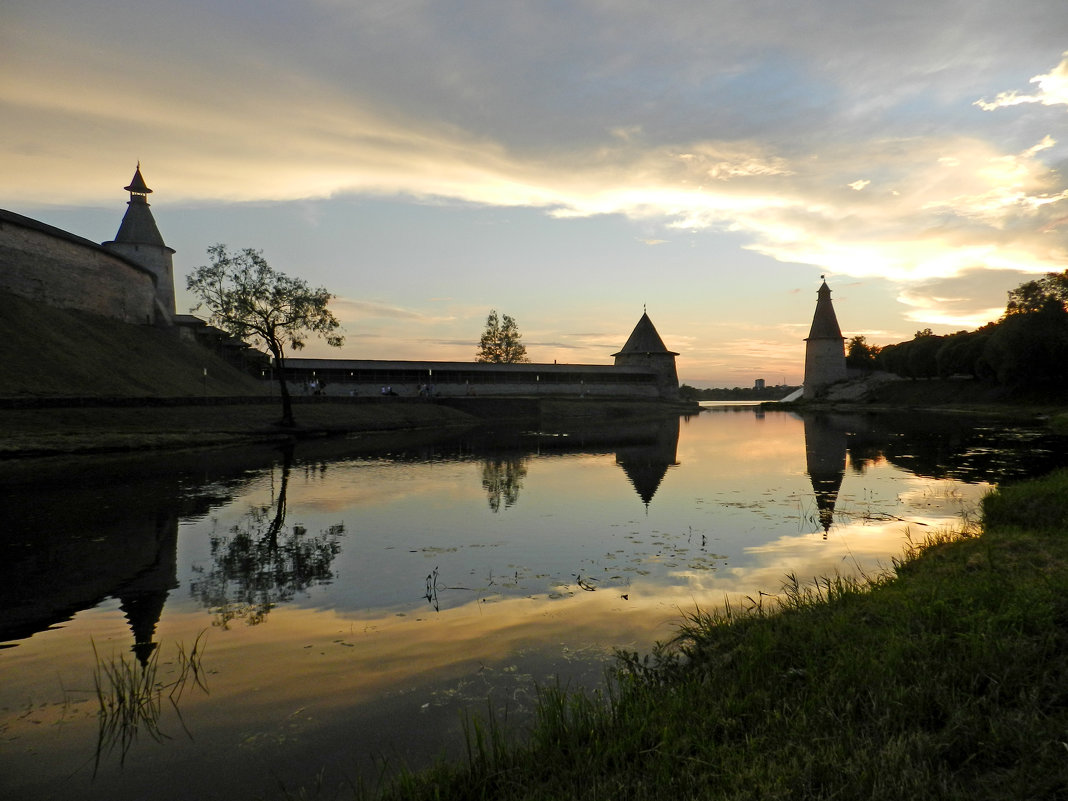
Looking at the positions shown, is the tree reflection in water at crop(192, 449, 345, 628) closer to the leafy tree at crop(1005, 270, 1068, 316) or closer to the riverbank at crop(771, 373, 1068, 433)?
the riverbank at crop(771, 373, 1068, 433)

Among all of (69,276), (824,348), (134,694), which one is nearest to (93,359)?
(69,276)

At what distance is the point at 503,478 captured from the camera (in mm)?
Answer: 19672

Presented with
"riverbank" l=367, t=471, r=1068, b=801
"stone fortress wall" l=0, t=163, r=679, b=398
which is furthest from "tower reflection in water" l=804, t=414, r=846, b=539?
"stone fortress wall" l=0, t=163, r=679, b=398

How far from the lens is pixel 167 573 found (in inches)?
362

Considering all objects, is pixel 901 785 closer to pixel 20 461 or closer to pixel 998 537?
pixel 998 537

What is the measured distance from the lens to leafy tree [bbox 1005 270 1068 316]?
2527 inches

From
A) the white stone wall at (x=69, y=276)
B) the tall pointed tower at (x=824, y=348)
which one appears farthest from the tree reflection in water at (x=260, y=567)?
the tall pointed tower at (x=824, y=348)

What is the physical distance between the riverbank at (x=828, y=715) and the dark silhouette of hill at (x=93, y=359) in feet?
113

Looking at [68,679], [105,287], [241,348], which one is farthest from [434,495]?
[241,348]

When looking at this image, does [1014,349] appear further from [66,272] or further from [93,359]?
[66,272]

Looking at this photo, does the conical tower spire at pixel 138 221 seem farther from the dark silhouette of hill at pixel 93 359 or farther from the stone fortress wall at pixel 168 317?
the dark silhouette of hill at pixel 93 359

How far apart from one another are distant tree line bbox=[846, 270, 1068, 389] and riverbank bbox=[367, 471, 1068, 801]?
2243 inches

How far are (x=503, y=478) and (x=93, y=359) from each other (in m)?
33.4

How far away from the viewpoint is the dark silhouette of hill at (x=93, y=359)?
108ft
